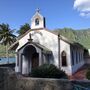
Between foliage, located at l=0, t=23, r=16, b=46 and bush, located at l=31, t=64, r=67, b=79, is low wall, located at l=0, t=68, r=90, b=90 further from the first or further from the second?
foliage, located at l=0, t=23, r=16, b=46

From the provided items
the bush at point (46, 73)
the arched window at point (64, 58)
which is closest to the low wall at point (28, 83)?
the bush at point (46, 73)


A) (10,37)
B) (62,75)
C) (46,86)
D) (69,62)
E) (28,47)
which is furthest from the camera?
(10,37)

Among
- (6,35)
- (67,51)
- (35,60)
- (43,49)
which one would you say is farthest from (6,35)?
(67,51)

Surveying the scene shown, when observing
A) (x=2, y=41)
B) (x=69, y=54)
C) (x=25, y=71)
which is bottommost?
(x=25, y=71)

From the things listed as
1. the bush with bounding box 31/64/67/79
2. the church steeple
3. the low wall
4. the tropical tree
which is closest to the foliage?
the tropical tree

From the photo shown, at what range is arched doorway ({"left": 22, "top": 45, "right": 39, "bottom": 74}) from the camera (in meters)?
24.2

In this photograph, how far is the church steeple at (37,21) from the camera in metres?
24.3

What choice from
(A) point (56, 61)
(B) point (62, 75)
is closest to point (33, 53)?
(A) point (56, 61)

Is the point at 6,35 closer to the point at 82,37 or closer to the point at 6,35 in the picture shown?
the point at 6,35

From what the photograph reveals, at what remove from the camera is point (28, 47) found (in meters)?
23.6

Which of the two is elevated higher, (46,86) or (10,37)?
(10,37)

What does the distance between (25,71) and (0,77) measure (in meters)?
15.8

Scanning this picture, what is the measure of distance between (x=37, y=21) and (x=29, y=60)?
534cm

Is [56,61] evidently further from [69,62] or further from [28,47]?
[28,47]
